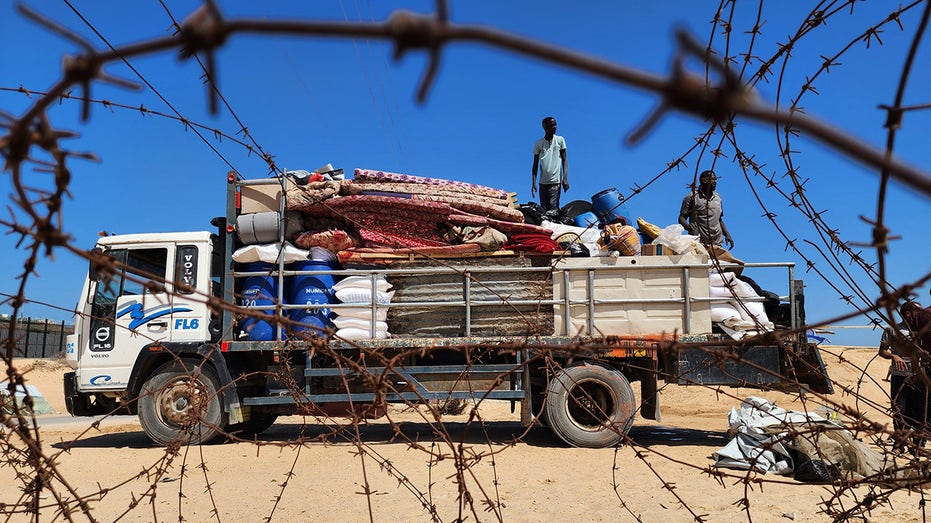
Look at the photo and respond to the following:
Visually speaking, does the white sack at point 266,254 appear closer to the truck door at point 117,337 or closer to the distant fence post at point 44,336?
the truck door at point 117,337

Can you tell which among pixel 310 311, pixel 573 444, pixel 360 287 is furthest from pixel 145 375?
pixel 573 444

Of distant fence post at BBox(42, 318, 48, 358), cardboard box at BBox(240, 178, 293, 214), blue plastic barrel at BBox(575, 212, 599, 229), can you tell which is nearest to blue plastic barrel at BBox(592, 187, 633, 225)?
blue plastic barrel at BBox(575, 212, 599, 229)

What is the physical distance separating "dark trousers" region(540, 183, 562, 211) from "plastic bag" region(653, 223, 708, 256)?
6.65 ft

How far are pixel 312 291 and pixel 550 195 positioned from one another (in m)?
3.54

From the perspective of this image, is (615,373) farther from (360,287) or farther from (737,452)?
(360,287)

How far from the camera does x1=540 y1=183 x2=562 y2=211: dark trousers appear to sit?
29.0 feet

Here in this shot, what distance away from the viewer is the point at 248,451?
7.49 meters

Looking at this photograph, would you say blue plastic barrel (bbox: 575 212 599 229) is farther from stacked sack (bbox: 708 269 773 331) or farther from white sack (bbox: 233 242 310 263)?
white sack (bbox: 233 242 310 263)

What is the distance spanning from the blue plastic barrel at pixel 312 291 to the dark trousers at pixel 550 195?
3162 mm

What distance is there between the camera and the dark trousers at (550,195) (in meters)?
8.85

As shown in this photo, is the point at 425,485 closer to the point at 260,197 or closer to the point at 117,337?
the point at 260,197

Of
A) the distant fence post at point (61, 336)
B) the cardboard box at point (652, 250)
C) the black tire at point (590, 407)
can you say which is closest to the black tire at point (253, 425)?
the black tire at point (590, 407)

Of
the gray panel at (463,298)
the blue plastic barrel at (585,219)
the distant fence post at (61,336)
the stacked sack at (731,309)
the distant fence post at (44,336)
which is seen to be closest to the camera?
the stacked sack at (731,309)

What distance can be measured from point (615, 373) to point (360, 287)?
294cm
